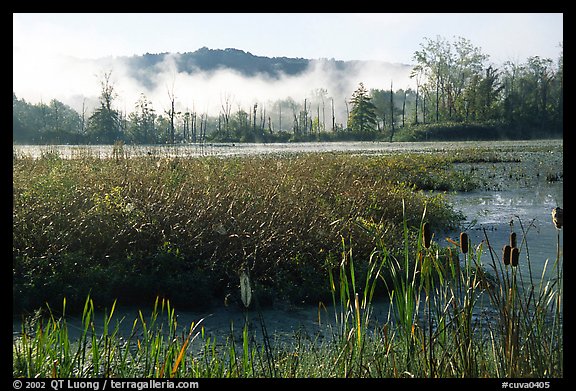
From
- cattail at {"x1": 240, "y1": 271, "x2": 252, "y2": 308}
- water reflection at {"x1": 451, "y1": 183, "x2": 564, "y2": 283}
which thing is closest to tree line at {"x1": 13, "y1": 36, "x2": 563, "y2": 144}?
water reflection at {"x1": 451, "y1": 183, "x2": 564, "y2": 283}

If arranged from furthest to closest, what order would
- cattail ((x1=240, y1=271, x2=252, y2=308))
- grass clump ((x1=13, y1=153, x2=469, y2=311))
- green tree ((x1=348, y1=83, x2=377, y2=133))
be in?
green tree ((x1=348, y1=83, x2=377, y2=133))
grass clump ((x1=13, y1=153, x2=469, y2=311))
cattail ((x1=240, y1=271, x2=252, y2=308))

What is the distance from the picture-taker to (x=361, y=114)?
125 feet

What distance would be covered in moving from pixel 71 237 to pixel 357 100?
28459mm

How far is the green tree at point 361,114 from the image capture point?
34.6 meters

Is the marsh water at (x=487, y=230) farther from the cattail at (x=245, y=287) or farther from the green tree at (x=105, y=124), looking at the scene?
the green tree at (x=105, y=124)

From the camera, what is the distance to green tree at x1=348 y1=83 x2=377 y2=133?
114 ft

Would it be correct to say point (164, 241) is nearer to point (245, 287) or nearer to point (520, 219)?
point (245, 287)

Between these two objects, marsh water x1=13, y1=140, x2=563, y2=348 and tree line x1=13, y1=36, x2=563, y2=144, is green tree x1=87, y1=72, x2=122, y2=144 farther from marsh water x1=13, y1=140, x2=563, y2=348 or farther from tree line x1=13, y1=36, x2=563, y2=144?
marsh water x1=13, y1=140, x2=563, y2=348

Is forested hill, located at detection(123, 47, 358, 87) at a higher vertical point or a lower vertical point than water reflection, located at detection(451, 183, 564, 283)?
higher

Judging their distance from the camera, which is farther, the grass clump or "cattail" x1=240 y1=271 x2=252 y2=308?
the grass clump

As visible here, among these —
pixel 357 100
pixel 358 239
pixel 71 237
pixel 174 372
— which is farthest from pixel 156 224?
pixel 357 100

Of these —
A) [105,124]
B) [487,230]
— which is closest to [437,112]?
[105,124]

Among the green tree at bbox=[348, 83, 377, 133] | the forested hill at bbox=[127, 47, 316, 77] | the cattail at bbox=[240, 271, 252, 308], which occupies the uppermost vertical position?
the forested hill at bbox=[127, 47, 316, 77]
